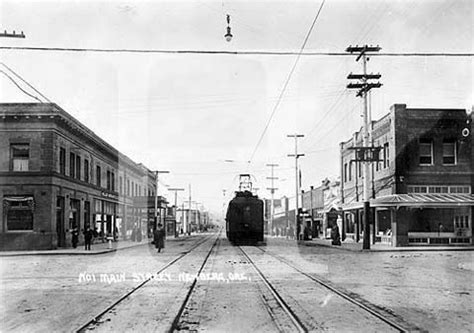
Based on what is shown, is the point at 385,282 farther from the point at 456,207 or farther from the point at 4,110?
the point at 4,110

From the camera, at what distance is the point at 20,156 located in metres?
36.4

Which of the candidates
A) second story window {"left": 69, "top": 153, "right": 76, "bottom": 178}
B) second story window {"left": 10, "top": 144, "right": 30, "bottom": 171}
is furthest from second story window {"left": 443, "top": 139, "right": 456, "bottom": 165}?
second story window {"left": 10, "top": 144, "right": 30, "bottom": 171}

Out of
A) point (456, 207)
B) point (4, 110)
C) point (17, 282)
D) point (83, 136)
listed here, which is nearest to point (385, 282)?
point (17, 282)

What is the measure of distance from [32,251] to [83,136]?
11181 millimetres

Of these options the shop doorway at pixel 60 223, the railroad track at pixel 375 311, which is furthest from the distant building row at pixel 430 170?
the railroad track at pixel 375 311

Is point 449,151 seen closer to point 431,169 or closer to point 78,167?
point 431,169

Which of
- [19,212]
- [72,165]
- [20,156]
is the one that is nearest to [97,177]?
[72,165]

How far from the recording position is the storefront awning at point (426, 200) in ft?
119

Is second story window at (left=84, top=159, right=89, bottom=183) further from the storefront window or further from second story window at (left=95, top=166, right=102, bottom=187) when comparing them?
the storefront window

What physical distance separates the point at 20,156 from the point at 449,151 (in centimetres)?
2710

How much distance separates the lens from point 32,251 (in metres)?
34.7

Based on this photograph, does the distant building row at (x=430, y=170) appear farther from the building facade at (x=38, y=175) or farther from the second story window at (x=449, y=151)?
the building facade at (x=38, y=175)

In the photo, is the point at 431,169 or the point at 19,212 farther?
the point at 431,169

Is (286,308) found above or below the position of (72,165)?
below
